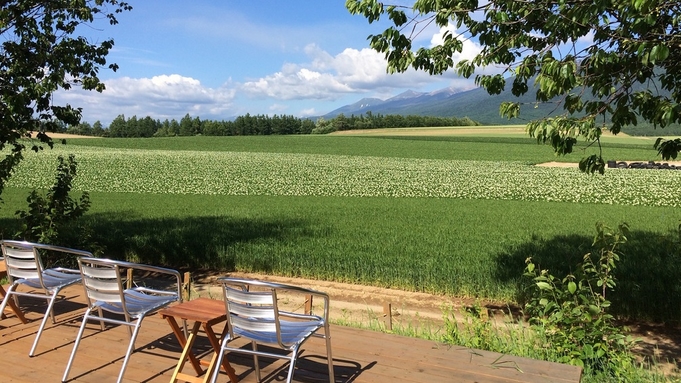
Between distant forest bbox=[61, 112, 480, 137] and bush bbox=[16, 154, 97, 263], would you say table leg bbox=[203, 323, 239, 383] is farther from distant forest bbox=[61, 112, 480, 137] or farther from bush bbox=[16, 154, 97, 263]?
distant forest bbox=[61, 112, 480, 137]

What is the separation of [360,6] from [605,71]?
278 cm

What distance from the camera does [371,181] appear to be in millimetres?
29375

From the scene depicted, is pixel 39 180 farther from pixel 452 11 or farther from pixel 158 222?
pixel 452 11

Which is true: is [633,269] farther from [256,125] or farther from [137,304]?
[256,125]

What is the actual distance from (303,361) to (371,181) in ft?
83.6

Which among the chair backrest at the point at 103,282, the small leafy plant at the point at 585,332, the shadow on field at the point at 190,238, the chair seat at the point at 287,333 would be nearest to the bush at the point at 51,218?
the shadow on field at the point at 190,238

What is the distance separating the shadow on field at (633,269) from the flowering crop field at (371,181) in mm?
11487

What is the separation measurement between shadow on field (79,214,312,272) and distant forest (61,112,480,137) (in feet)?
302

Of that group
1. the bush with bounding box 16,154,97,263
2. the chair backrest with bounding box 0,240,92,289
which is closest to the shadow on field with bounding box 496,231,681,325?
the chair backrest with bounding box 0,240,92,289

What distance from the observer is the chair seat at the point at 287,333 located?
3.23 meters

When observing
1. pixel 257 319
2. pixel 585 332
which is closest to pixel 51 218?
pixel 257 319

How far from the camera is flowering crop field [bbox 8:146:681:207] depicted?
23656 mm

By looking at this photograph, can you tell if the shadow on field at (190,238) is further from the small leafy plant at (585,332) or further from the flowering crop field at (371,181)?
the flowering crop field at (371,181)

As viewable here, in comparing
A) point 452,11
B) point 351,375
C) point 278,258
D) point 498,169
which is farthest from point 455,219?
point 498,169
